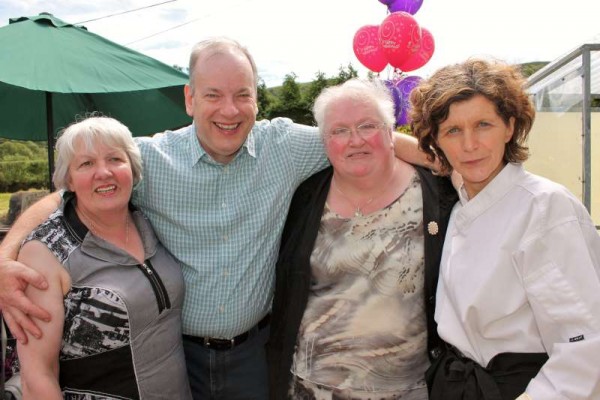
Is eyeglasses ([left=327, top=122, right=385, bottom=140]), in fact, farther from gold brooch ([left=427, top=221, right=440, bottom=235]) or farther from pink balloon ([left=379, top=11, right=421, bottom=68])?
pink balloon ([left=379, top=11, right=421, bottom=68])

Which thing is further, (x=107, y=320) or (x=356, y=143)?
(x=356, y=143)

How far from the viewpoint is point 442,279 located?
1898 millimetres

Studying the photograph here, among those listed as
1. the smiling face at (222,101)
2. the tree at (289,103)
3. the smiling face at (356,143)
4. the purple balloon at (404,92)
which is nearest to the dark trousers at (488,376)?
the smiling face at (356,143)

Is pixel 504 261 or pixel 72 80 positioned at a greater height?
pixel 72 80

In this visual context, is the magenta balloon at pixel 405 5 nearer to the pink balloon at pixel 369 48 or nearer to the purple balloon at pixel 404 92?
the pink balloon at pixel 369 48

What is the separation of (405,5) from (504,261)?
19.7 ft

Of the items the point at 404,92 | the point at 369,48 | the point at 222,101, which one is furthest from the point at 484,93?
the point at 369,48

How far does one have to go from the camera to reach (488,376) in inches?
64.6

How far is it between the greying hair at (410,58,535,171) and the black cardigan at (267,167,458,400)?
42 centimetres

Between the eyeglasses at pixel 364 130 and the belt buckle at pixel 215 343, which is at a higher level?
the eyeglasses at pixel 364 130

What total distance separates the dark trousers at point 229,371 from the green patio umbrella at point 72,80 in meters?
2.55

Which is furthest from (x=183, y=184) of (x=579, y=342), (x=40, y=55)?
(x=40, y=55)

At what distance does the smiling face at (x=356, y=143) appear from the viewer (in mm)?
2188

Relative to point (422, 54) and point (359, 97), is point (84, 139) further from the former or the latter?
point (422, 54)
